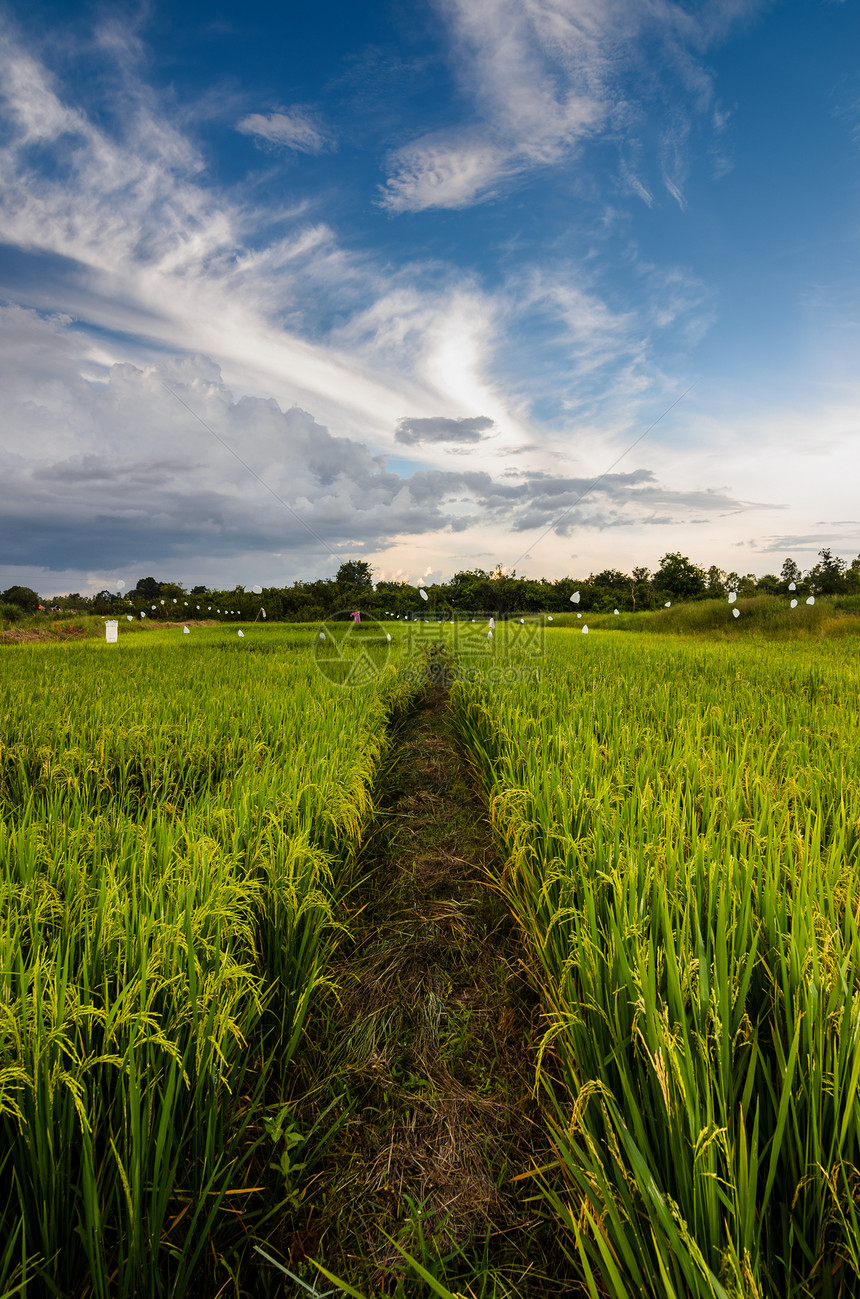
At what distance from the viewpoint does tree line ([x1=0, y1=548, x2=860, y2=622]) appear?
89.0 ft

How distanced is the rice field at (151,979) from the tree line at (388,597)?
801 inches

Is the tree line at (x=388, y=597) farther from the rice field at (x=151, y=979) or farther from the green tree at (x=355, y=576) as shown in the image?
the rice field at (x=151, y=979)

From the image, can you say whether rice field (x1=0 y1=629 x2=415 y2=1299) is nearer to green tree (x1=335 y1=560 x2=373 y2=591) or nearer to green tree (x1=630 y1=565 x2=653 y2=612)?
green tree (x1=335 y1=560 x2=373 y2=591)

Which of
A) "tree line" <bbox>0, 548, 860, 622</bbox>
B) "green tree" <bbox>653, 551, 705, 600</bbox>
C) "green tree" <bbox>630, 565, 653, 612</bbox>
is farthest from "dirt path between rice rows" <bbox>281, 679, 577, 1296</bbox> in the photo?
"green tree" <bbox>630, 565, 653, 612</bbox>

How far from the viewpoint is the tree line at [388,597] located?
27.1 m

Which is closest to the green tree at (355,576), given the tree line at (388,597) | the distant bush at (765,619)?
the tree line at (388,597)

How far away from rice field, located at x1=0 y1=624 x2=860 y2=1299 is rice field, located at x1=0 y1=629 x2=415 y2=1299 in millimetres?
11

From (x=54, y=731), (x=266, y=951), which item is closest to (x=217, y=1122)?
(x=266, y=951)

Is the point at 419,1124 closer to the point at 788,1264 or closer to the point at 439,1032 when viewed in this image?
the point at 439,1032

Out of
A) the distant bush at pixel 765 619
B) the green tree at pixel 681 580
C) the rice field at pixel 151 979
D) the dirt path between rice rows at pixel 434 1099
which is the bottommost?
the dirt path between rice rows at pixel 434 1099

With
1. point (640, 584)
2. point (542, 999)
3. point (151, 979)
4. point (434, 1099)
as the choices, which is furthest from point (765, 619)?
point (640, 584)

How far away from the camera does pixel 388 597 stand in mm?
31141

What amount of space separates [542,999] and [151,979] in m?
1.40

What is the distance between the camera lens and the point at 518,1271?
47.6 inches
